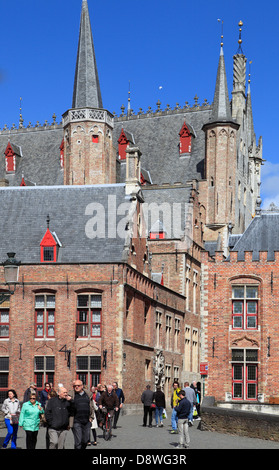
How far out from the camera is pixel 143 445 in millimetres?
20156

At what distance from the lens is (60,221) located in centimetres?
3950

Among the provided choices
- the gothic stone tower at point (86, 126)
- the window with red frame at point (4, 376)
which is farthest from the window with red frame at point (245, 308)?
the gothic stone tower at point (86, 126)

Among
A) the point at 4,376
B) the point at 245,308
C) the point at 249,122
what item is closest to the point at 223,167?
the point at 249,122

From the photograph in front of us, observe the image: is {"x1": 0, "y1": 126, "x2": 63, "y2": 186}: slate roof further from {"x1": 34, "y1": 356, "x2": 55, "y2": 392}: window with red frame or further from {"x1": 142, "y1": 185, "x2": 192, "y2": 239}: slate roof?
{"x1": 34, "y1": 356, "x2": 55, "y2": 392}: window with red frame

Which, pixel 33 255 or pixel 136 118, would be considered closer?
pixel 33 255

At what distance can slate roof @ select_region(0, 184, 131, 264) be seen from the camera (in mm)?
37625

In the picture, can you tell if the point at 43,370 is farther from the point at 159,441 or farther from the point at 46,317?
the point at 159,441

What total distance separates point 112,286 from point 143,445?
16047 millimetres

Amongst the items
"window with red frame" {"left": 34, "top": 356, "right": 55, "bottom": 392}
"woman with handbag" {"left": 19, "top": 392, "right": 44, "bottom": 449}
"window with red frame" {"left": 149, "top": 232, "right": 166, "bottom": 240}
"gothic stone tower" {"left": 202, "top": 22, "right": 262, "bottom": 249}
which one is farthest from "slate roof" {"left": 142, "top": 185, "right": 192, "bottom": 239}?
"woman with handbag" {"left": 19, "top": 392, "right": 44, "bottom": 449}

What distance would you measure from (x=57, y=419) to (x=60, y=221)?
941 inches

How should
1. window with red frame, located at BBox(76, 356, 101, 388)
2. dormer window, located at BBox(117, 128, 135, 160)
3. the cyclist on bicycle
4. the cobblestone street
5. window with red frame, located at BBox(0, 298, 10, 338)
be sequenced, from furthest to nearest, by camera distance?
dormer window, located at BBox(117, 128, 135, 160) → window with red frame, located at BBox(0, 298, 10, 338) → window with red frame, located at BBox(76, 356, 101, 388) → the cyclist on bicycle → the cobblestone street

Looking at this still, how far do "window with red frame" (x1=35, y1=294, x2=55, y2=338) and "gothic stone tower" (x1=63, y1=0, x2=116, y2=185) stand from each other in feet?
66.7
